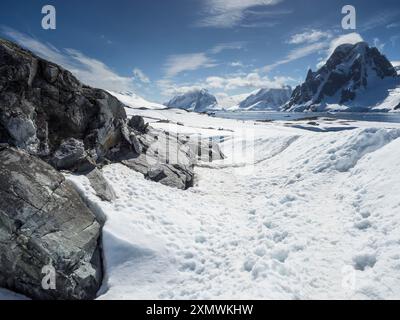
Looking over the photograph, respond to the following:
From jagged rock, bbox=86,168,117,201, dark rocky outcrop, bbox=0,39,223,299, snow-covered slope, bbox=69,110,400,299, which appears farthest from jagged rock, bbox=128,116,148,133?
jagged rock, bbox=86,168,117,201

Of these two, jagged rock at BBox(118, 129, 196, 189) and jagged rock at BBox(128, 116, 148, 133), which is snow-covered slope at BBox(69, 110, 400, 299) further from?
jagged rock at BBox(128, 116, 148, 133)

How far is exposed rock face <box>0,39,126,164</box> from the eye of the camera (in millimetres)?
12797

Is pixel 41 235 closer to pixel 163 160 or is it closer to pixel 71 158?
pixel 71 158

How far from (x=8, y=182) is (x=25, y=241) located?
230 centimetres

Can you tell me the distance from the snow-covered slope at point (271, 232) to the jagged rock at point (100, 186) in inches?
12.9

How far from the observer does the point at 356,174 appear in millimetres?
14383

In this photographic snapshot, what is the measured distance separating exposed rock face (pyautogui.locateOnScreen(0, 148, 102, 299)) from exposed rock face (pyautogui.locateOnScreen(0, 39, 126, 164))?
1.86 metres

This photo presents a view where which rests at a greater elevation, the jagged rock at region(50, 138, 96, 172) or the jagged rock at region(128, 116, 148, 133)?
the jagged rock at region(128, 116, 148, 133)

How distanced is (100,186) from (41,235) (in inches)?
152

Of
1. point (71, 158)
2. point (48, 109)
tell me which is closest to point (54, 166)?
point (71, 158)

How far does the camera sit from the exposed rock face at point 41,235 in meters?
9.38

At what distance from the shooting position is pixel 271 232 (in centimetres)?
1186

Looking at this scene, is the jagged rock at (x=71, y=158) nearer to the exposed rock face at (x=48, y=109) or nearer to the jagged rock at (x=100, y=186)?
the exposed rock face at (x=48, y=109)

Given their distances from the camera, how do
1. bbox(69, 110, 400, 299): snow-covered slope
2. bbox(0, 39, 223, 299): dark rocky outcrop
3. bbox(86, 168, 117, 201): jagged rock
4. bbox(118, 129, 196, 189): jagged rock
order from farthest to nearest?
bbox(118, 129, 196, 189): jagged rock < bbox(86, 168, 117, 201): jagged rock < bbox(0, 39, 223, 299): dark rocky outcrop < bbox(69, 110, 400, 299): snow-covered slope
